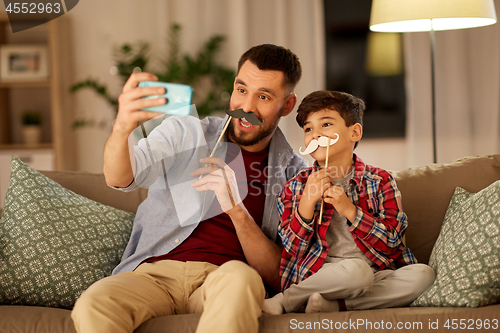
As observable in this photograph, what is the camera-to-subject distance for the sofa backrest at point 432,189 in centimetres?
157

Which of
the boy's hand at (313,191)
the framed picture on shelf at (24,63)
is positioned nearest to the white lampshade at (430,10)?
the boy's hand at (313,191)

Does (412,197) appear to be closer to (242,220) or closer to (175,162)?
(242,220)

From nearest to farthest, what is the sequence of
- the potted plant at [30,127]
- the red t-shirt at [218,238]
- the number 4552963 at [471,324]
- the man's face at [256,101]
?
A: the number 4552963 at [471,324], the red t-shirt at [218,238], the man's face at [256,101], the potted plant at [30,127]

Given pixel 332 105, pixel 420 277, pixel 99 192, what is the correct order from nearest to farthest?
pixel 420 277 → pixel 332 105 → pixel 99 192

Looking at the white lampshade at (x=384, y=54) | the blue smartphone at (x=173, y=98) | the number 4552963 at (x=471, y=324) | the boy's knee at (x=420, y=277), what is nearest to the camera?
the blue smartphone at (x=173, y=98)

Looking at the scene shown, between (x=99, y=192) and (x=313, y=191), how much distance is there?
832 millimetres

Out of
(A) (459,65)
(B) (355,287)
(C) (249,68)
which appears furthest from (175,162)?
(A) (459,65)

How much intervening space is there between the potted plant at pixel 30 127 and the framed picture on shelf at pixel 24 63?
0.28 meters

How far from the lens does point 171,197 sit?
1442 millimetres

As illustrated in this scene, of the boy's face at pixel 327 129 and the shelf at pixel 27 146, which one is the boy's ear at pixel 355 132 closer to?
the boy's face at pixel 327 129

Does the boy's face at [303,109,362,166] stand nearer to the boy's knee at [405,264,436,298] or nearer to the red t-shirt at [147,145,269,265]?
the red t-shirt at [147,145,269,265]

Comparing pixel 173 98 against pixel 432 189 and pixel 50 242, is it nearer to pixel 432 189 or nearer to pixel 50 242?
pixel 50 242

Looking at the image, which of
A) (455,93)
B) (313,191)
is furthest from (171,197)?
(455,93)

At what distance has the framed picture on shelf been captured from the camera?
10.9 feet
